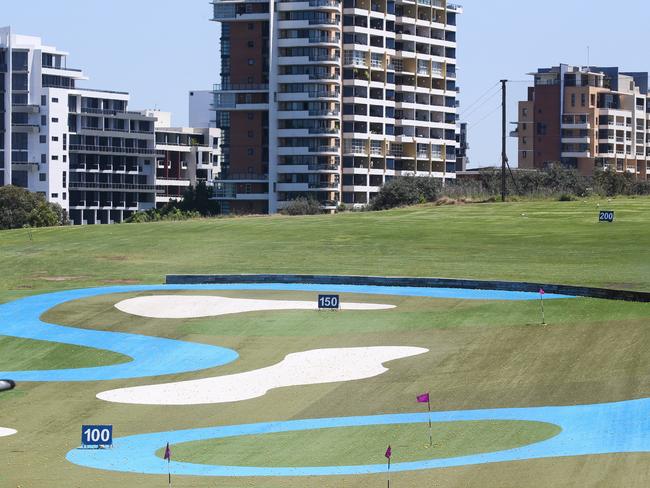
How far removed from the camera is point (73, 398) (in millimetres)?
42281

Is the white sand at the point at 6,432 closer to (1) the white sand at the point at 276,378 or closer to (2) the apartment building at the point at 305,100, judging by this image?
(1) the white sand at the point at 276,378

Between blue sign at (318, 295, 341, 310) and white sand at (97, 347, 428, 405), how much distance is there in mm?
7717

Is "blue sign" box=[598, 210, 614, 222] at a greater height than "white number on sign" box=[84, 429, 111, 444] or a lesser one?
greater

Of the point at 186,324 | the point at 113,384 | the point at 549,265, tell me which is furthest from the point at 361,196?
the point at 113,384

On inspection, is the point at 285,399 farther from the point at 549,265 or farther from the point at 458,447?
the point at 549,265

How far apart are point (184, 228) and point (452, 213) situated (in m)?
21.0

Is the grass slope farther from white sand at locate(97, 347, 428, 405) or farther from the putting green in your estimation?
white sand at locate(97, 347, 428, 405)

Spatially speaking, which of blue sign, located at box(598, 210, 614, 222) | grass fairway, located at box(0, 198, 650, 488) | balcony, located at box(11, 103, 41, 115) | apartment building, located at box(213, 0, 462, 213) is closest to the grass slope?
grass fairway, located at box(0, 198, 650, 488)

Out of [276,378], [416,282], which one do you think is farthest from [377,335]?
[416,282]

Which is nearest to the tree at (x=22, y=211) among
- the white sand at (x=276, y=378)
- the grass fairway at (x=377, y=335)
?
the grass fairway at (x=377, y=335)

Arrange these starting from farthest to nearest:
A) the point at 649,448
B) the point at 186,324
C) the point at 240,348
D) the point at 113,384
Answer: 1. the point at 186,324
2. the point at 240,348
3. the point at 113,384
4. the point at 649,448

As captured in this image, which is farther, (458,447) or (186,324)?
(186,324)

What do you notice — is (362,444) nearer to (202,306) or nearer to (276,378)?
(276,378)

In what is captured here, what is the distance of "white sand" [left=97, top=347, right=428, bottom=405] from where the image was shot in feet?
138
